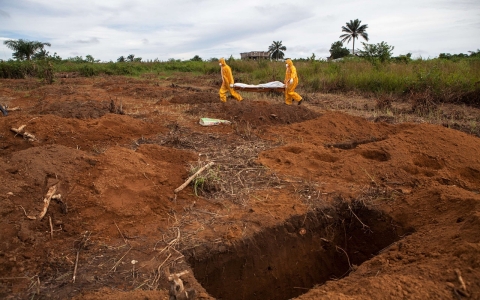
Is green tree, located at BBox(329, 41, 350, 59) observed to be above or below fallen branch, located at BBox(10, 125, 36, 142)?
above

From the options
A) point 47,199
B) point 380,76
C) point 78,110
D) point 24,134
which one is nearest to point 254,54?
point 380,76

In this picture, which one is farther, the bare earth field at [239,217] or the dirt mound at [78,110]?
the dirt mound at [78,110]

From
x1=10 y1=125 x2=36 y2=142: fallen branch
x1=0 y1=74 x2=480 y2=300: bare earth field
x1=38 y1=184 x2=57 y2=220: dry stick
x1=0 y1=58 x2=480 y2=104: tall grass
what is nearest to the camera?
x1=0 y1=74 x2=480 y2=300: bare earth field

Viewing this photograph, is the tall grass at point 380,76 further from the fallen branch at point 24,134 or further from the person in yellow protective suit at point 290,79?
Result: the fallen branch at point 24,134

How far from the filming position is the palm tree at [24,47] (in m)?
23.7

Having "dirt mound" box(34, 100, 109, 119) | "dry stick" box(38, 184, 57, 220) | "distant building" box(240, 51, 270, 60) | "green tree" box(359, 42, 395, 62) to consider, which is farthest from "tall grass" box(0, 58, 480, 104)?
"dry stick" box(38, 184, 57, 220)

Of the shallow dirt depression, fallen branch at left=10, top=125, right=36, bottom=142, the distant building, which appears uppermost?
the distant building

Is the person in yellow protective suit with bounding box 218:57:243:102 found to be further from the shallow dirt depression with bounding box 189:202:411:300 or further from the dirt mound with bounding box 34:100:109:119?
the shallow dirt depression with bounding box 189:202:411:300

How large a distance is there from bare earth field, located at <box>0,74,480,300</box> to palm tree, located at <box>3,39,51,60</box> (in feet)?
72.7

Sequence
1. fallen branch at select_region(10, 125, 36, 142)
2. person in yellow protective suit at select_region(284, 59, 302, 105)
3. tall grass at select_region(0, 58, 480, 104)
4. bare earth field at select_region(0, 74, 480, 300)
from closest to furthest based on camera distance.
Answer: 1. bare earth field at select_region(0, 74, 480, 300)
2. fallen branch at select_region(10, 125, 36, 142)
3. person in yellow protective suit at select_region(284, 59, 302, 105)
4. tall grass at select_region(0, 58, 480, 104)

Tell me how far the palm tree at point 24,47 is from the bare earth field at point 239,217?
72.7 ft

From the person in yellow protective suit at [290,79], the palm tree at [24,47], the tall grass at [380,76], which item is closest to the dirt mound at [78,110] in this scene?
the person in yellow protective suit at [290,79]

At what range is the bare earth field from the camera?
2.51 meters

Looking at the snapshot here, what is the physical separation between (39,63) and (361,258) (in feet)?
68.9
